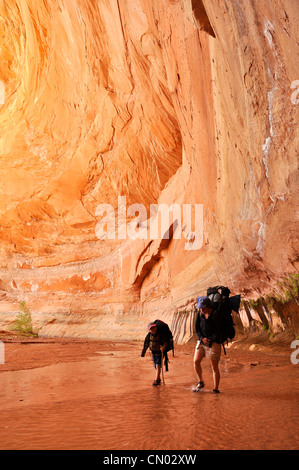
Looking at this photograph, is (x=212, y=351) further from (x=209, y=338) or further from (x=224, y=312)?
(x=224, y=312)

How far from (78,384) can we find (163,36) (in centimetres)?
947

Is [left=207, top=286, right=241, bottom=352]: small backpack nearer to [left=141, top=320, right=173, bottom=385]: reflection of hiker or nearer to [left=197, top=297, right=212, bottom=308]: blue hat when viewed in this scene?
[left=197, top=297, right=212, bottom=308]: blue hat

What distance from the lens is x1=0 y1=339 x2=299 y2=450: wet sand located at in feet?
9.57

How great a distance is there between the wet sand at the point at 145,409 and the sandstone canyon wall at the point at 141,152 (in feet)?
12.6

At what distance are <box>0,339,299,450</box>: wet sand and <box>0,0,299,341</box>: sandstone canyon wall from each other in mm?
3829

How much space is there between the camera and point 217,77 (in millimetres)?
8320

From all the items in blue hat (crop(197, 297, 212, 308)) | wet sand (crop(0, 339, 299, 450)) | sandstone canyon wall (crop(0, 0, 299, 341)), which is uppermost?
sandstone canyon wall (crop(0, 0, 299, 341))

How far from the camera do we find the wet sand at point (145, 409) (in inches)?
115

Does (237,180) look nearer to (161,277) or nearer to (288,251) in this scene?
(288,251)

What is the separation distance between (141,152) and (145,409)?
14.2 metres

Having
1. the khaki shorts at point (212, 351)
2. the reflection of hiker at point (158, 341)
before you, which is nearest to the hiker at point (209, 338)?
the khaki shorts at point (212, 351)

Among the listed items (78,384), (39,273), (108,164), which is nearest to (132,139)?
(108,164)

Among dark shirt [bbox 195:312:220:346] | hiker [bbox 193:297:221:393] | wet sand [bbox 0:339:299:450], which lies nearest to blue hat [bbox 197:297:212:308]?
hiker [bbox 193:297:221:393]

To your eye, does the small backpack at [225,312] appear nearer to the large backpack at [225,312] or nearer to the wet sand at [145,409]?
the large backpack at [225,312]
